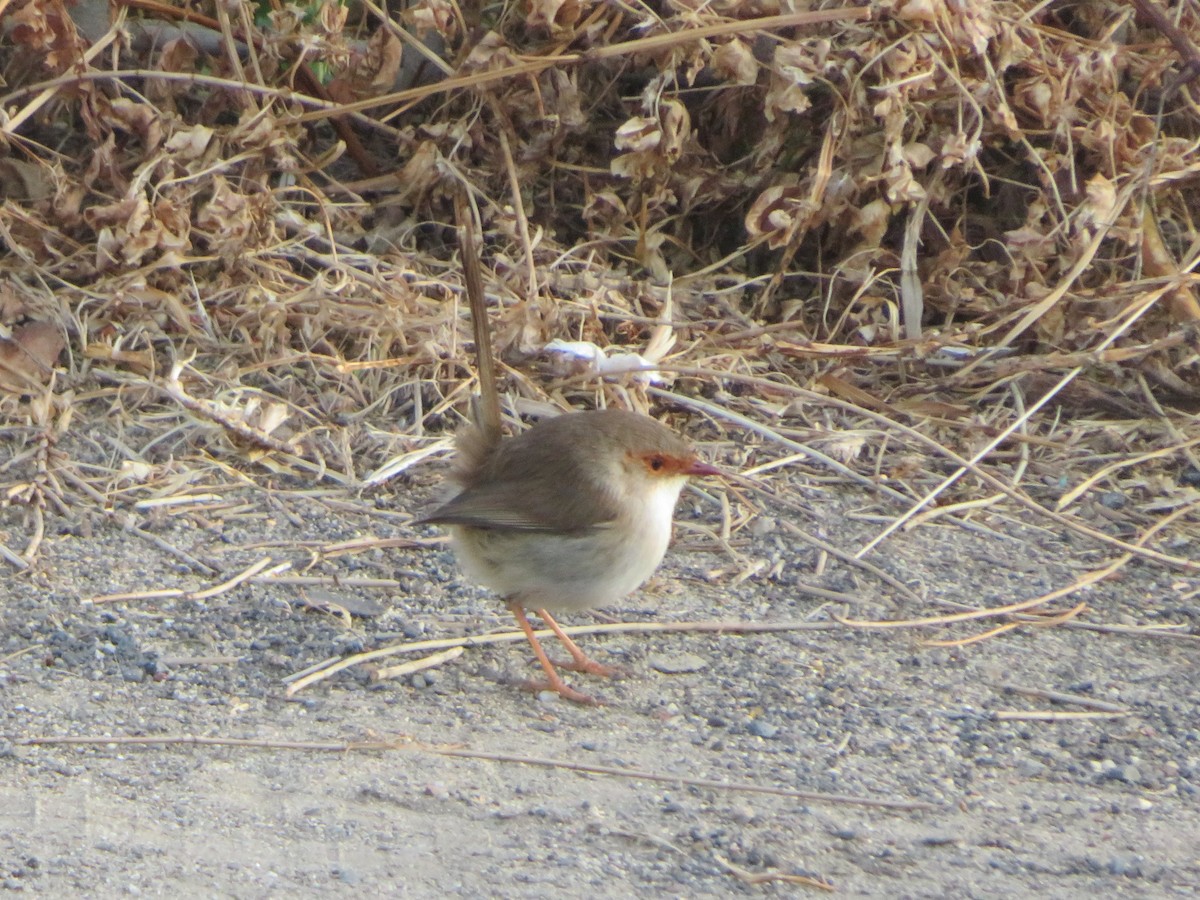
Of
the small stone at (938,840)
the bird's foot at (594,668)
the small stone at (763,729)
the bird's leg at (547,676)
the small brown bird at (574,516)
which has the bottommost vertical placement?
the bird's foot at (594,668)

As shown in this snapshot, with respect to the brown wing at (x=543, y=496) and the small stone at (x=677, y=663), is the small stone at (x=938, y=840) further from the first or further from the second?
the brown wing at (x=543, y=496)

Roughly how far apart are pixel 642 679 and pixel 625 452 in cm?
69

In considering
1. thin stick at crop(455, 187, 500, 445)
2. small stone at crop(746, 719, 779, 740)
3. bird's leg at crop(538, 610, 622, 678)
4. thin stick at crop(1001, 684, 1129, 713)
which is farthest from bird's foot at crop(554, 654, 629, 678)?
thin stick at crop(1001, 684, 1129, 713)

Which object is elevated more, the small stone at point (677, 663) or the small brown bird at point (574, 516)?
the small brown bird at point (574, 516)

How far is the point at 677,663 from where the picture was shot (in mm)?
4922

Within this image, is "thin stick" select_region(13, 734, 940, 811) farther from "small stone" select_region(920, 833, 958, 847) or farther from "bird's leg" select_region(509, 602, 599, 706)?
"bird's leg" select_region(509, 602, 599, 706)

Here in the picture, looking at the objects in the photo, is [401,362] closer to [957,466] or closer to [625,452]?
[625,452]

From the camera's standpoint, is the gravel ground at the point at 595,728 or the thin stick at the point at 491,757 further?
the thin stick at the point at 491,757

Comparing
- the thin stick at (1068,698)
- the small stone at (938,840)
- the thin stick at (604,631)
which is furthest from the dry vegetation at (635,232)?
the small stone at (938,840)

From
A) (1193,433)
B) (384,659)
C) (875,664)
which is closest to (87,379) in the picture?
(384,659)

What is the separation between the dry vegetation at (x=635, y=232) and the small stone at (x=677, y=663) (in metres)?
1.06

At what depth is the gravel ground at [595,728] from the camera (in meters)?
3.62

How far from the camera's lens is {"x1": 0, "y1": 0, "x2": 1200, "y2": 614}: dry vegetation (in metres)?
6.27

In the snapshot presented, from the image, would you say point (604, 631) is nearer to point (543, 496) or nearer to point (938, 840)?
point (543, 496)
